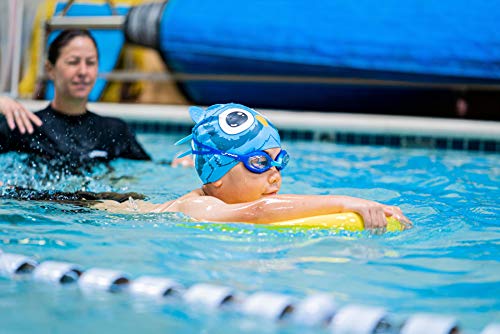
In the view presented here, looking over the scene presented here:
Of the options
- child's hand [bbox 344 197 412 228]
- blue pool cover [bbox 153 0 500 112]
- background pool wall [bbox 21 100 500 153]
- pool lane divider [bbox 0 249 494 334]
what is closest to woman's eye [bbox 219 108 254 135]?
child's hand [bbox 344 197 412 228]

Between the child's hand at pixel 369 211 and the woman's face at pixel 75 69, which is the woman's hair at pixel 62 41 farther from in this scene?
the child's hand at pixel 369 211

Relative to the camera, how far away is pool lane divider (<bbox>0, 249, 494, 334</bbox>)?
233cm

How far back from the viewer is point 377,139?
8.19m

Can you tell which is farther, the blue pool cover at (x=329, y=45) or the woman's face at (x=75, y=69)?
the blue pool cover at (x=329, y=45)

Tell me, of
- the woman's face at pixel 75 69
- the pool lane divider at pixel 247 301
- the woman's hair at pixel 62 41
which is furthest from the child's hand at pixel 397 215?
the woman's hair at pixel 62 41

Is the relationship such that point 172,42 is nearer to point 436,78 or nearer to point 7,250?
point 436,78

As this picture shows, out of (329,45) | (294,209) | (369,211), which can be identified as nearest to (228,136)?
(294,209)

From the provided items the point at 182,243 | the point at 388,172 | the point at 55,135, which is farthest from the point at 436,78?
the point at 182,243

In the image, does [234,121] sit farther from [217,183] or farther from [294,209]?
[294,209]

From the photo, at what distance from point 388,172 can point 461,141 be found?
195 centimetres

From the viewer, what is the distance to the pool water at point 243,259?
2.47 m

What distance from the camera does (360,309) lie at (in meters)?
2.43

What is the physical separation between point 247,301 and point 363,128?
5.80 m

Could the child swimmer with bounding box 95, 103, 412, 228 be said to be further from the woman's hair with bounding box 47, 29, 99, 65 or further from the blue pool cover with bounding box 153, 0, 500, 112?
the blue pool cover with bounding box 153, 0, 500, 112
